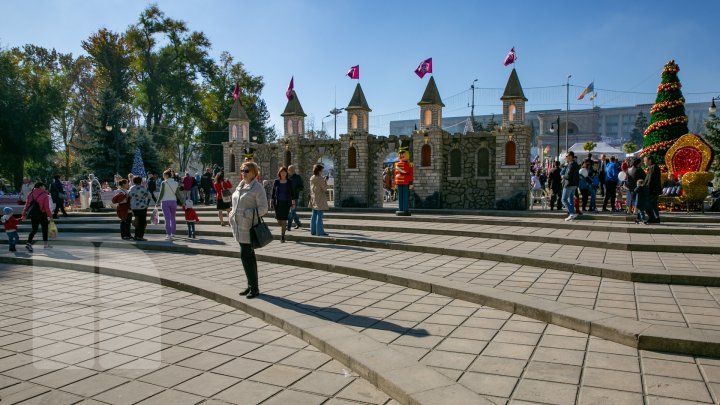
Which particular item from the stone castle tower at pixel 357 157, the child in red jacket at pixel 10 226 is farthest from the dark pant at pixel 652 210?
the child in red jacket at pixel 10 226

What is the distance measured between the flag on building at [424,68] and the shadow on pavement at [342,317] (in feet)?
52.1

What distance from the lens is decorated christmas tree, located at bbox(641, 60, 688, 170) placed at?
775 inches

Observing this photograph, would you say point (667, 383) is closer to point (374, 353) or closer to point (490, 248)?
point (374, 353)

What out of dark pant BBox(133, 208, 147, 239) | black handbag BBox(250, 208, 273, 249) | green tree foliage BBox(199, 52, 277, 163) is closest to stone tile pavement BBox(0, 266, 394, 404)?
black handbag BBox(250, 208, 273, 249)

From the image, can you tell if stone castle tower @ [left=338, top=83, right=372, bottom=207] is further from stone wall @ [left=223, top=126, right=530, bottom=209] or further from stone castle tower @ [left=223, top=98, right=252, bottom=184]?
stone castle tower @ [left=223, top=98, right=252, bottom=184]

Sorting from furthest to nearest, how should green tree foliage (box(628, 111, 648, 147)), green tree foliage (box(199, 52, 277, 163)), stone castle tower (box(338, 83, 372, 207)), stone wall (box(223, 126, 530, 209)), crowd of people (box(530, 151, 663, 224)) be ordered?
1. green tree foliage (box(628, 111, 648, 147))
2. green tree foliage (box(199, 52, 277, 163))
3. stone castle tower (box(338, 83, 372, 207))
4. stone wall (box(223, 126, 530, 209))
5. crowd of people (box(530, 151, 663, 224))

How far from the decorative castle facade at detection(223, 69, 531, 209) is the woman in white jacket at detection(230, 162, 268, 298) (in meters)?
14.2

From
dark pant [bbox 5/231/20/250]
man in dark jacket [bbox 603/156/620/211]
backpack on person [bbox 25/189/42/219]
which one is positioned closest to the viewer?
dark pant [bbox 5/231/20/250]

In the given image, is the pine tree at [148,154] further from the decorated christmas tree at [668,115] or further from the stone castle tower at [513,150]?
the decorated christmas tree at [668,115]

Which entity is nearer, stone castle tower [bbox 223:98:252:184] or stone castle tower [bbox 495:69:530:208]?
stone castle tower [bbox 495:69:530:208]

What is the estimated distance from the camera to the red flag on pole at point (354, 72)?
21.8m

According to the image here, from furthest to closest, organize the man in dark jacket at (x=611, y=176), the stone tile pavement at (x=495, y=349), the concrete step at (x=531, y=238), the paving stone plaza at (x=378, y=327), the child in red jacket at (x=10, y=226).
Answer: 1. the man in dark jacket at (x=611, y=176)
2. the child in red jacket at (x=10, y=226)
3. the concrete step at (x=531, y=238)
4. the paving stone plaza at (x=378, y=327)
5. the stone tile pavement at (x=495, y=349)

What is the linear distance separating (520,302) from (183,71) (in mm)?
49916

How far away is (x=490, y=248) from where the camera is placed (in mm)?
9344
